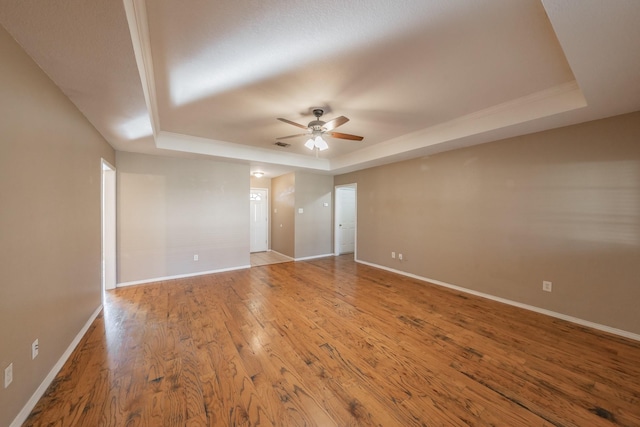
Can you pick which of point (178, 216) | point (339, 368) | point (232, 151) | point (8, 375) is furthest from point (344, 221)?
point (8, 375)

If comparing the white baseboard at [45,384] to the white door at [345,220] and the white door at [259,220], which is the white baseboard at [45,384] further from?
the white door at [345,220]

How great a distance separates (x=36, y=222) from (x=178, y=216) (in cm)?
301

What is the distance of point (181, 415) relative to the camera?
1534 mm

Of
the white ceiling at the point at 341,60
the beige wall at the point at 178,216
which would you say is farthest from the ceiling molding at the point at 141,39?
the beige wall at the point at 178,216

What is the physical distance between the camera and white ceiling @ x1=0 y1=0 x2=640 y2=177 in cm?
143

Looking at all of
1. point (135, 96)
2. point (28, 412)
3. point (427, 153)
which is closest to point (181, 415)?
point (28, 412)

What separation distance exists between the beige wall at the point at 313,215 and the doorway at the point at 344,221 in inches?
8.1

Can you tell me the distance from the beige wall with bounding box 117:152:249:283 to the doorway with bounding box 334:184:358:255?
8.58 feet

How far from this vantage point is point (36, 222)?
171 cm

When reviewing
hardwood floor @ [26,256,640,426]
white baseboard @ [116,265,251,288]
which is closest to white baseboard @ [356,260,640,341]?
hardwood floor @ [26,256,640,426]

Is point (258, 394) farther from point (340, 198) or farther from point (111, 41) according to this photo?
point (340, 198)

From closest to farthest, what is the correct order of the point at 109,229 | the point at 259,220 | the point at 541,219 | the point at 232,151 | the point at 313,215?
the point at 541,219 < the point at 109,229 < the point at 232,151 < the point at 313,215 < the point at 259,220

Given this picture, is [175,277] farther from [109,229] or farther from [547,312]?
[547,312]

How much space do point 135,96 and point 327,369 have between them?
298cm
